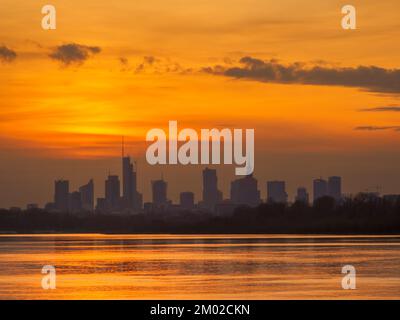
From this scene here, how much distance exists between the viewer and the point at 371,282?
48594 mm

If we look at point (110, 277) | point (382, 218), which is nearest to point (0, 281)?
point (110, 277)

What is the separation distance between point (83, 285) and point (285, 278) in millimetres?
10906

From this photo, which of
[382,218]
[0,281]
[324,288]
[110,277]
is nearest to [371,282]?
[324,288]
